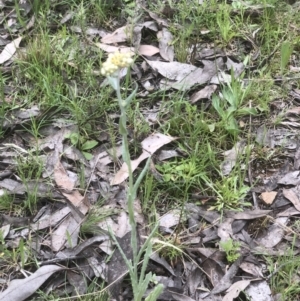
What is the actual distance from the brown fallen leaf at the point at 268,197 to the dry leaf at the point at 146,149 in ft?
1.41

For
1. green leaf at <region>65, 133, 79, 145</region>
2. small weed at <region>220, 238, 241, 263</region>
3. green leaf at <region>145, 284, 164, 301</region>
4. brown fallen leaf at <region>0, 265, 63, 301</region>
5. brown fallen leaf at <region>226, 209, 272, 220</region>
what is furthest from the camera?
green leaf at <region>65, 133, 79, 145</region>

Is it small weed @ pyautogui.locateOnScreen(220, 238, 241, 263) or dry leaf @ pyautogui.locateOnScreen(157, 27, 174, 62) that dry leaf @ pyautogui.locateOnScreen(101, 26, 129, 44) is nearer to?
dry leaf @ pyautogui.locateOnScreen(157, 27, 174, 62)

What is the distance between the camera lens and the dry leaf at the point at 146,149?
212 centimetres

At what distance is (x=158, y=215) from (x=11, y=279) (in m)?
0.56

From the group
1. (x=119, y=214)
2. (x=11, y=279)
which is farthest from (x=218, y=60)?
(x=11, y=279)

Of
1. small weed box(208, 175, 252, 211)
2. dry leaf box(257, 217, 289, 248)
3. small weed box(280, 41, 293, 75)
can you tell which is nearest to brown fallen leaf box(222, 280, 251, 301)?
dry leaf box(257, 217, 289, 248)

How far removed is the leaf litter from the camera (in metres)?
1.82

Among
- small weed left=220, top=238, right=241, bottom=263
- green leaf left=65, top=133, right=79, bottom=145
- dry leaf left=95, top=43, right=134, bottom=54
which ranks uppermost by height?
dry leaf left=95, top=43, right=134, bottom=54

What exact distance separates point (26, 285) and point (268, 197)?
934mm

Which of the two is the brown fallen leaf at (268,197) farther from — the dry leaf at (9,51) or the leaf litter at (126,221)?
the dry leaf at (9,51)

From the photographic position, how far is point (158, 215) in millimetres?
2004

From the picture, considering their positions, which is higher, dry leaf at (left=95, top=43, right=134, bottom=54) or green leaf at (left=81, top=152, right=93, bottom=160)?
dry leaf at (left=95, top=43, right=134, bottom=54)

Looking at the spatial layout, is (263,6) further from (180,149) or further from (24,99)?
(24,99)

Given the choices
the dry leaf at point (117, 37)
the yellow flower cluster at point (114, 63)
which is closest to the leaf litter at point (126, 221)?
the dry leaf at point (117, 37)
